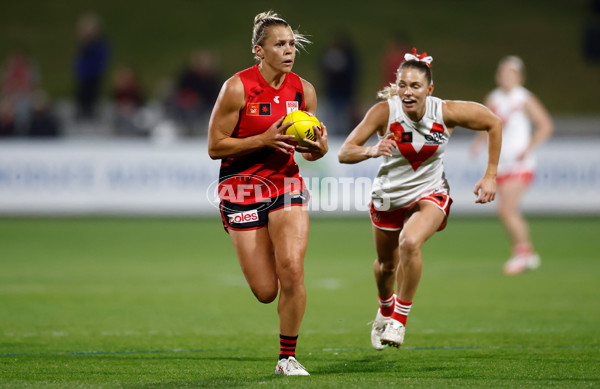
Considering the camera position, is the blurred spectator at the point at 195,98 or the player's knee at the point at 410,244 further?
the blurred spectator at the point at 195,98

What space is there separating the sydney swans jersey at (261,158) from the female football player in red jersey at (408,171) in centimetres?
69

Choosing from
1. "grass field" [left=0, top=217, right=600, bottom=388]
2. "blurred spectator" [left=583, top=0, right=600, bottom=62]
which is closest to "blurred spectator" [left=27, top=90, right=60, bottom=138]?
"grass field" [left=0, top=217, right=600, bottom=388]

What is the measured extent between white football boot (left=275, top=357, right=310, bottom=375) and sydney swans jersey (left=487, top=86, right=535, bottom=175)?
7629 mm

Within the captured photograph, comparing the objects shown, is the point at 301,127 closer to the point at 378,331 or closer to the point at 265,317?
the point at 378,331

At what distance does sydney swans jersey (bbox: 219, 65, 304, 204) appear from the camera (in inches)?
265

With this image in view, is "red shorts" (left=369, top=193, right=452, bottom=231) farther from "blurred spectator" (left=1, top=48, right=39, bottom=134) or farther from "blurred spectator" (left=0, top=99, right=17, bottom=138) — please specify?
"blurred spectator" (left=1, top=48, right=39, bottom=134)

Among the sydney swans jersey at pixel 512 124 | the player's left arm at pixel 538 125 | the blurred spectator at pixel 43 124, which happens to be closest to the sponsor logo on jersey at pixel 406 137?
the player's left arm at pixel 538 125

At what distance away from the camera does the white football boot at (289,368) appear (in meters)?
6.48

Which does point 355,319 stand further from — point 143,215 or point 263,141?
point 143,215

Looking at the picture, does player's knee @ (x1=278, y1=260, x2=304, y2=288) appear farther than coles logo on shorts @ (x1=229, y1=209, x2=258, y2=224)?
No

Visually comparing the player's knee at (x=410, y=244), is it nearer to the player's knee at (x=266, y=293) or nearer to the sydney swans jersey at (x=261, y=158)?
the sydney swans jersey at (x=261, y=158)

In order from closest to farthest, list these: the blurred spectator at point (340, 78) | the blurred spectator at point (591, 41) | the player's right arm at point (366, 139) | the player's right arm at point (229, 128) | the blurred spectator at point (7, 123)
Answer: the player's right arm at point (229, 128), the player's right arm at point (366, 139), the blurred spectator at point (591, 41), the blurred spectator at point (7, 123), the blurred spectator at point (340, 78)

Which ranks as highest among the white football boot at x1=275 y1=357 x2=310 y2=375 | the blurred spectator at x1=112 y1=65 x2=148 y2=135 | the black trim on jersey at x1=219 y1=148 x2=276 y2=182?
the blurred spectator at x1=112 y1=65 x2=148 y2=135

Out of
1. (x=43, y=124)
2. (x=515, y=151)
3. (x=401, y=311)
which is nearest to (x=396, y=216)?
(x=401, y=311)
